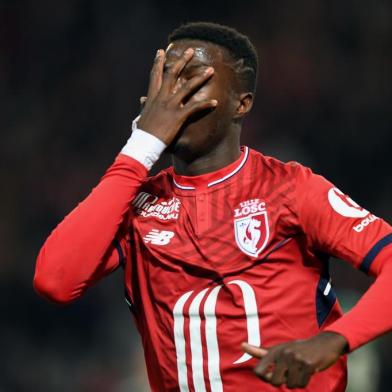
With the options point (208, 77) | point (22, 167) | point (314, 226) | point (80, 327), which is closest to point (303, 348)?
point (314, 226)

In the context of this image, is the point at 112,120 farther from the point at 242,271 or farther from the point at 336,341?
the point at 336,341

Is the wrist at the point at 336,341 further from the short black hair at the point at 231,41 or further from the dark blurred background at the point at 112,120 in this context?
the dark blurred background at the point at 112,120

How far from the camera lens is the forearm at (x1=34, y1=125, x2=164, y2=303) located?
3.04m

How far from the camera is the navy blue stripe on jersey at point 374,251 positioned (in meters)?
2.88

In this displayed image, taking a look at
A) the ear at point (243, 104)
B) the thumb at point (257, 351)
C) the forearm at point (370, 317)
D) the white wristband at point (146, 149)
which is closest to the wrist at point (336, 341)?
the forearm at point (370, 317)

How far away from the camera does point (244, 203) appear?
317cm

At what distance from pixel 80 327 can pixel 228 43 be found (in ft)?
12.4

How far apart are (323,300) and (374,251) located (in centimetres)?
34

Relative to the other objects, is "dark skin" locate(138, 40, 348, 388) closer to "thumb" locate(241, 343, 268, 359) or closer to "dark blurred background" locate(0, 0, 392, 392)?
"thumb" locate(241, 343, 268, 359)

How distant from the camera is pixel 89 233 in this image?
9.96 feet

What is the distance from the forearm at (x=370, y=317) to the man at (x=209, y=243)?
94 mm

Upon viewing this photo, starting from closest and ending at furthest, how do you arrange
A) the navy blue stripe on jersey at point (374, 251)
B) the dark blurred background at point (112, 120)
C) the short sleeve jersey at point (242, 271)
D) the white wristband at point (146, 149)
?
1. the navy blue stripe on jersey at point (374, 251)
2. the short sleeve jersey at point (242, 271)
3. the white wristband at point (146, 149)
4. the dark blurred background at point (112, 120)

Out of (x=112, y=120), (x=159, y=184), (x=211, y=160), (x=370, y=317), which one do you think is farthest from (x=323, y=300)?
(x=112, y=120)

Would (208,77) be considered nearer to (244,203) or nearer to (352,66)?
(244,203)
